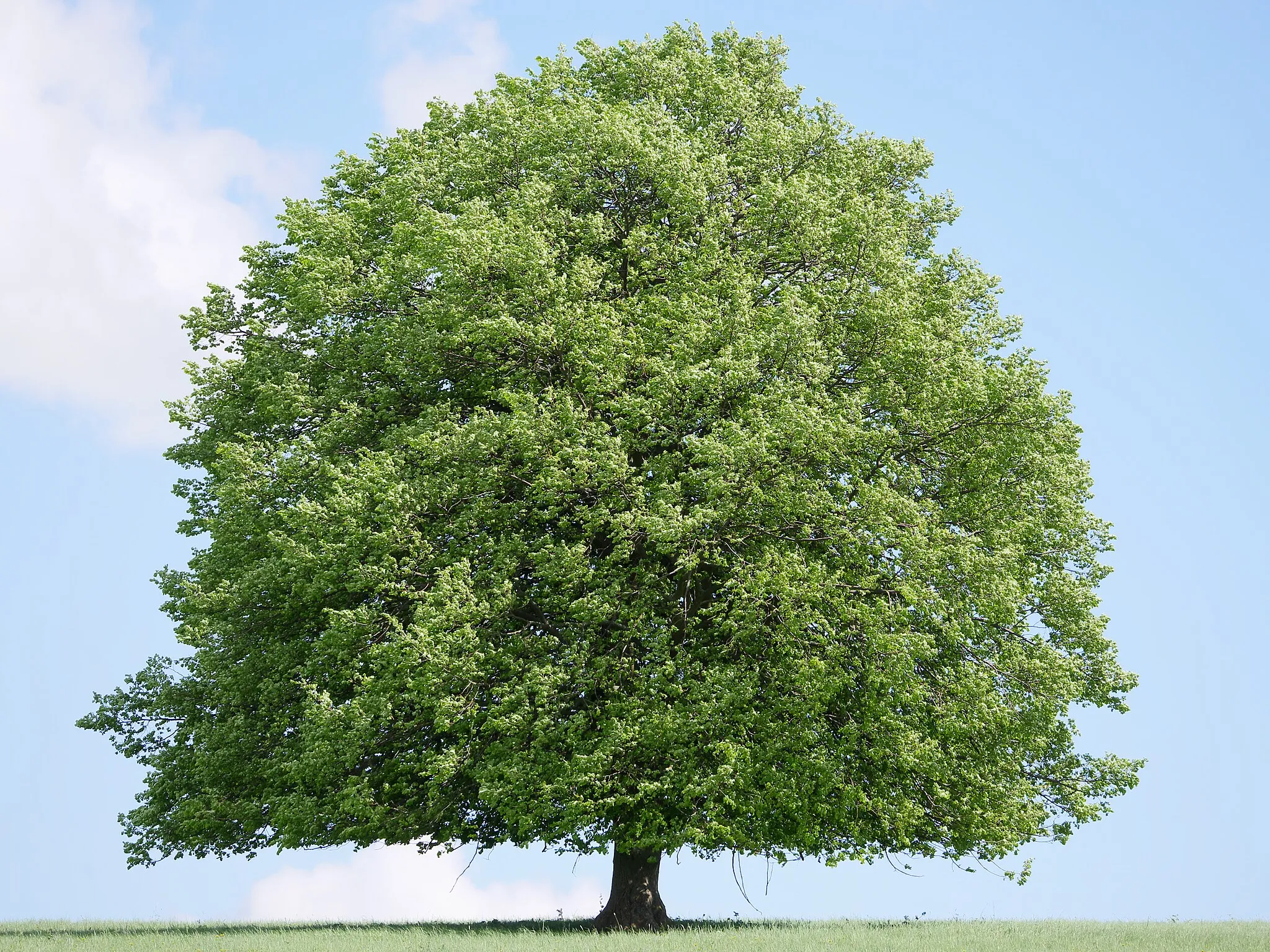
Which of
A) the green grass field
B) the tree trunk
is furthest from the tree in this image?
the green grass field

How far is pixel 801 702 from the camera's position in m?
19.7

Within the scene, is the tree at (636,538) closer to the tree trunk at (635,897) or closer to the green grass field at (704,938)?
the tree trunk at (635,897)

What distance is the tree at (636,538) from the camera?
20094 millimetres

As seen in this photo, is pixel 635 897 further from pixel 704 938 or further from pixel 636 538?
pixel 636 538

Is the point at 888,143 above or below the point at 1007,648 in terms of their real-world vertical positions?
above

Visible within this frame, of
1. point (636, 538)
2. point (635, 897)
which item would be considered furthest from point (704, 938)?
point (636, 538)

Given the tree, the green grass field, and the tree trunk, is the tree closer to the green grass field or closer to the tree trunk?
the tree trunk

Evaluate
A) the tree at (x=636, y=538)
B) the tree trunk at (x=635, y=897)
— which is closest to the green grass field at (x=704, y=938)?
the tree trunk at (x=635, y=897)

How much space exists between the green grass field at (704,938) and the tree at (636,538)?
1618 mm

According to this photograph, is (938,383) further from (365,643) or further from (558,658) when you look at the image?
(365,643)

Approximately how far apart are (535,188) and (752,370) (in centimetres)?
617

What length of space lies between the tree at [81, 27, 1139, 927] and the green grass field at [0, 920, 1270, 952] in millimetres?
1618

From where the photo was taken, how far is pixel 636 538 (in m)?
21.4

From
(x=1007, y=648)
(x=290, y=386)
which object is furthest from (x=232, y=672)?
(x=1007, y=648)
